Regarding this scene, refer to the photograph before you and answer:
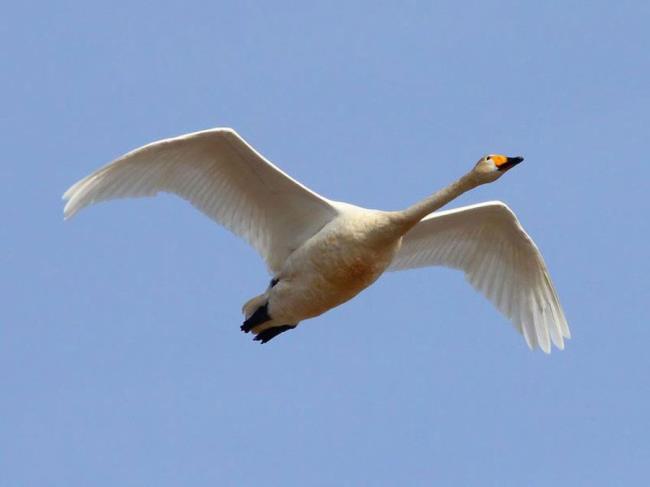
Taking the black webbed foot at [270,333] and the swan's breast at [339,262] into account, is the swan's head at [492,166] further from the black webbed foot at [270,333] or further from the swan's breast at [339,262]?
the black webbed foot at [270,333]

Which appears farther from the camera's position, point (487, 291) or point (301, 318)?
point (487, 291)

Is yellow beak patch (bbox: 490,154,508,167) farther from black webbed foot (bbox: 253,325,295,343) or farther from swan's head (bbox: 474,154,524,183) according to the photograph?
black webbed foot (bbox: 253,325,295,343)

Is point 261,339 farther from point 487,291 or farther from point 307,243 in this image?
point 487,291

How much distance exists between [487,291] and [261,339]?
326cm

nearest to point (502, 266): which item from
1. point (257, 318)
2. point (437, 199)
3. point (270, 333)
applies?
point (437, 199)

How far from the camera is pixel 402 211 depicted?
2183 centimetres

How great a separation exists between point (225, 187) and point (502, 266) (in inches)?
159

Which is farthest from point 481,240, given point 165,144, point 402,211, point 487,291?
point 165,144

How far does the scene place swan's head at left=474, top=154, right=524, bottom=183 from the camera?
21.8 metres

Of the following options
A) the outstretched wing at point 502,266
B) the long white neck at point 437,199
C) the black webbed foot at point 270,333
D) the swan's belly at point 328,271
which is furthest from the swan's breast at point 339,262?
the outstretched wing at point 502,266

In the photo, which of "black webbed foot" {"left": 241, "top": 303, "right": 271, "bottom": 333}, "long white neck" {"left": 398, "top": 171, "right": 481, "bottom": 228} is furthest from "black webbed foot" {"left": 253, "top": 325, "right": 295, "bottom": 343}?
"long white neck" {"left": 398, "top": 171, "right": 481, "bottom": 228}

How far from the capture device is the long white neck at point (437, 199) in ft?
71.5

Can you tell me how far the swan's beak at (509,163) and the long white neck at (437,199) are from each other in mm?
354

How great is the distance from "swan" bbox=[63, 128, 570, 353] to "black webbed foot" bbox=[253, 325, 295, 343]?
0.01m
